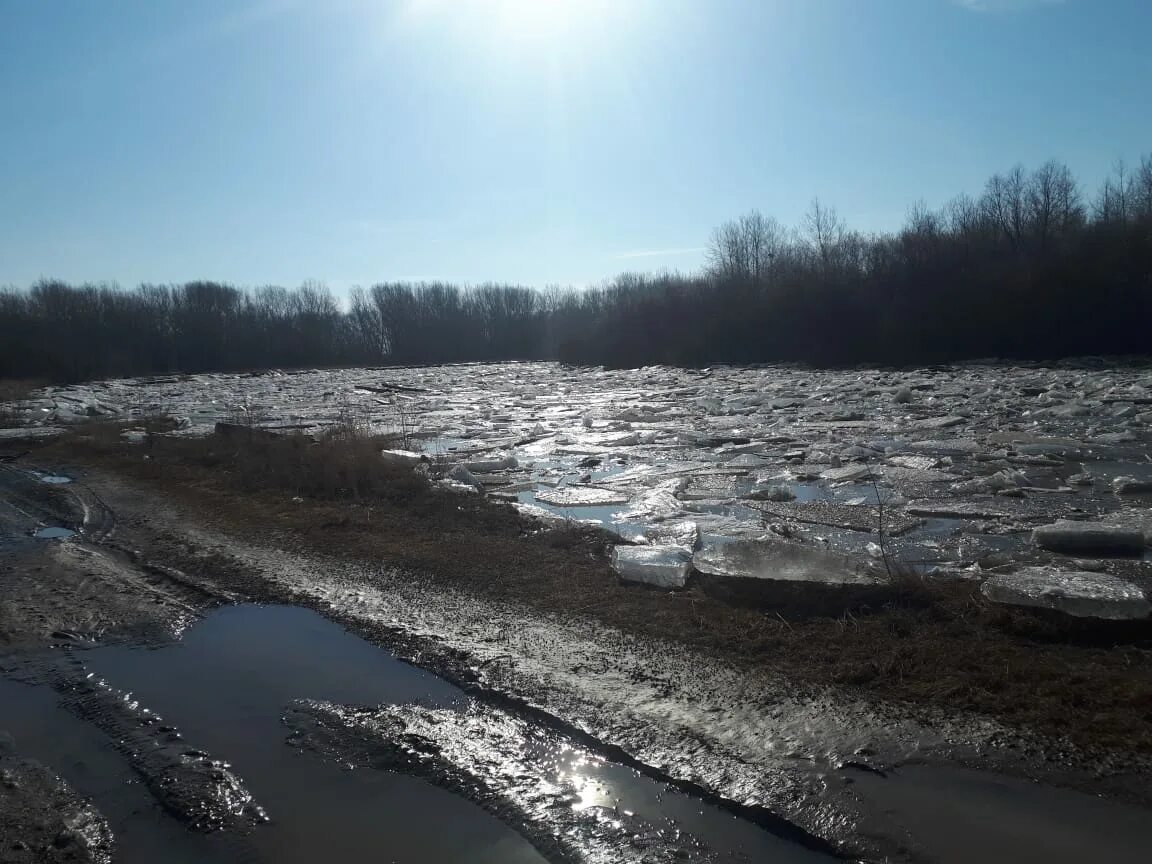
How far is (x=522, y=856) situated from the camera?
9.30 ft

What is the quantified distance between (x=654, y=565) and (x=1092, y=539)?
11.5 feet

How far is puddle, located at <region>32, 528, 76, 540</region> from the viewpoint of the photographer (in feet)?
A: 26.5

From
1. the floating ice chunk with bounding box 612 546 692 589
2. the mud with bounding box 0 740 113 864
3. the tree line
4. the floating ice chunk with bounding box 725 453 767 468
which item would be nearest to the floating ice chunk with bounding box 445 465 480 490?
the floating ice chunk with bounding box 725 453 767 468

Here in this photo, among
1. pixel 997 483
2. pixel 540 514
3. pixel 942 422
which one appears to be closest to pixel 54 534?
pixel 540 514

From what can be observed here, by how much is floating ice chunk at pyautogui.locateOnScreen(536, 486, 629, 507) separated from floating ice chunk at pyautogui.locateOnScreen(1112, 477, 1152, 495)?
5.24 meters

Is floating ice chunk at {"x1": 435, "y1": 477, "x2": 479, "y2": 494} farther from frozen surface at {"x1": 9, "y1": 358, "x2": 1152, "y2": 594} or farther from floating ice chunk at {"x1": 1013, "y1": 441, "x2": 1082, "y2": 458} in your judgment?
floating ice chunk at {"x1": 1013, "y1": 441, "x2": 1082, "y2": 458}

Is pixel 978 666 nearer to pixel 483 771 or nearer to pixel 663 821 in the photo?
pixel 663 821

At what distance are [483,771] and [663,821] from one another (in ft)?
2.74

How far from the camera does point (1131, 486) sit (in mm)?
8344

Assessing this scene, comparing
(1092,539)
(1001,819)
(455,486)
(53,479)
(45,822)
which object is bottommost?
(1001,819)

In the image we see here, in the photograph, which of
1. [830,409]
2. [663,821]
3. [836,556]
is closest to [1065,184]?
[830,409]

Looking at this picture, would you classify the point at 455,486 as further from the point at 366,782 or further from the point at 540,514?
the point at 366,782

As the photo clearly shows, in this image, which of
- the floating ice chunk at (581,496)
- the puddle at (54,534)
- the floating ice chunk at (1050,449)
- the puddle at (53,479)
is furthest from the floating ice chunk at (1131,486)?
the puddle at (53,479)

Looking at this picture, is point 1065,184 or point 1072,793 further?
point 1065,184
